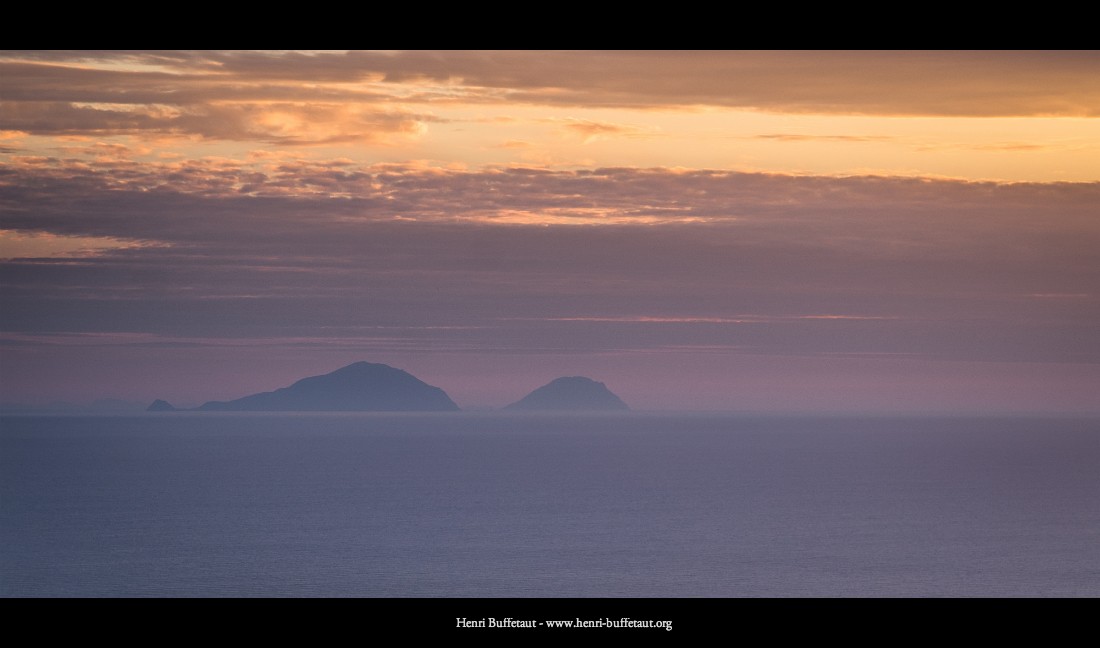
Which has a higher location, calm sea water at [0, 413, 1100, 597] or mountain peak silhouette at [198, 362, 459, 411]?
mountain peak silhouette at [198, 362, 459, 411]

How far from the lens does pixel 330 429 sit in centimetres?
7381

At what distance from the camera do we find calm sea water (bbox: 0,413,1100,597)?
1031 inches

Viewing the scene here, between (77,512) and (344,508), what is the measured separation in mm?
9884

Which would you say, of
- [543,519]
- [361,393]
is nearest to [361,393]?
[361,393]

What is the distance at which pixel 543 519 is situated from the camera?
33406 mm

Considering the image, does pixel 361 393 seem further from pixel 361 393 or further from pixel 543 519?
pixel 543 519

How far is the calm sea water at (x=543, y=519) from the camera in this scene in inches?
1031

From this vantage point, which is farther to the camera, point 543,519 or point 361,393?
point 361,393

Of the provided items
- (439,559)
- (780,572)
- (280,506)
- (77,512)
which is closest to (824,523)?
(780,572)

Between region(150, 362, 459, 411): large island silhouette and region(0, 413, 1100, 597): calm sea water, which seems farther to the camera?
region(150, 362, 459, 411): large island silhouette
